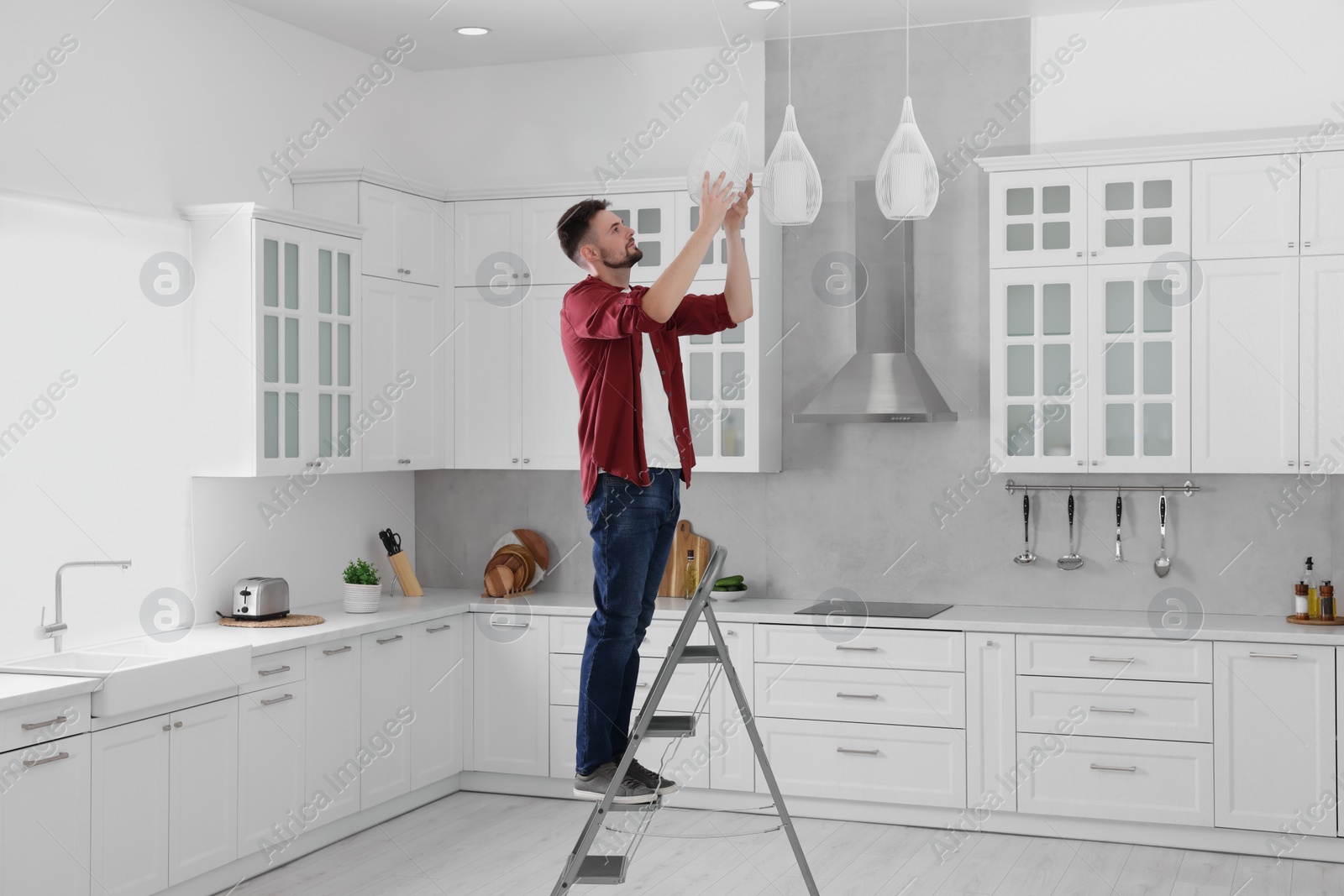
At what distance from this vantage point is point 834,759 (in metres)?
4.96

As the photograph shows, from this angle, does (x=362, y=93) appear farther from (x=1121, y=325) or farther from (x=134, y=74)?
(x=1121, y=325)

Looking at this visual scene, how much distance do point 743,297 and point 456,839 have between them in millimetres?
→ 2737

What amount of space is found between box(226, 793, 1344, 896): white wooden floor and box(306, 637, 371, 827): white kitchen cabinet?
0.65 ft

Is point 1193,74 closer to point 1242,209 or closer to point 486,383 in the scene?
point 1242,209

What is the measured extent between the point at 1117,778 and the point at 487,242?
3.32 metres

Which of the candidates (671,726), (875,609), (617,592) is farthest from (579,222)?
(875,609)

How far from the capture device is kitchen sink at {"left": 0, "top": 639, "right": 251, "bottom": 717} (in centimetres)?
367

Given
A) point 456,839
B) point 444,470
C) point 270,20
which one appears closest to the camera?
point 456,839

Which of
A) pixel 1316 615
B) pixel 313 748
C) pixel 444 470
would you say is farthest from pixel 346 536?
pixel 1316 615

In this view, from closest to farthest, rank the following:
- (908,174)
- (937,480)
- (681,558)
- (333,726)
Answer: (908,174) < (333,726) < (937,480) < (681,558)

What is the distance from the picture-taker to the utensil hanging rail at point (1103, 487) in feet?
16.4

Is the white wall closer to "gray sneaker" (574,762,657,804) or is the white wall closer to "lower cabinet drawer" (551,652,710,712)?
"lower cabinet drawer" (551,652,710,712)

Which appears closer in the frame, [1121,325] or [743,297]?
[743,297]

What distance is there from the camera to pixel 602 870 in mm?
2775
